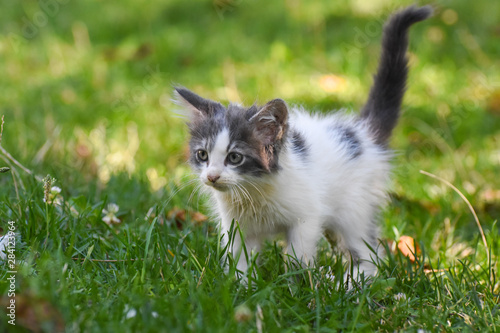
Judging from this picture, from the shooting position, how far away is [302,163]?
285 cm

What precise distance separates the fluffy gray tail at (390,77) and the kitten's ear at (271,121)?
96cm

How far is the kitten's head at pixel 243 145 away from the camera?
2.54 m

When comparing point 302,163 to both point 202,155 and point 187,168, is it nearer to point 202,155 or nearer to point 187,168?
point 202,155

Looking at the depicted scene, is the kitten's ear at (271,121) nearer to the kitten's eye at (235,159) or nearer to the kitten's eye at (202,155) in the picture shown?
the kitten's eye at (235,159)

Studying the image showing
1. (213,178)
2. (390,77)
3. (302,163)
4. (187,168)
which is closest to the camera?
(213,178)

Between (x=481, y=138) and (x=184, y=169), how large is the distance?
237 cm

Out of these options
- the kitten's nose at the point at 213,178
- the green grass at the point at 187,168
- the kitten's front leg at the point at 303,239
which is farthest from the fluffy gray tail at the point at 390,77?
the kitten's nose at the point at 213,178

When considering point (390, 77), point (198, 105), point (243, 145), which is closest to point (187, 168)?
point (198, 105)

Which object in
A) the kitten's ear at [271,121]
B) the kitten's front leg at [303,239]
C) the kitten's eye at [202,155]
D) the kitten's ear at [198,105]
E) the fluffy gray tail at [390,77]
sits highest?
the fluffy gray tail at [390,77]

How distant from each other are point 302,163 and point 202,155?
478mm

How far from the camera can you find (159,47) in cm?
631

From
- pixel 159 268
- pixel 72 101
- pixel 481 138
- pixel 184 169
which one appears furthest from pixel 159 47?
pixel 159 268

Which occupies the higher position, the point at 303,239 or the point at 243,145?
the point at 243,145

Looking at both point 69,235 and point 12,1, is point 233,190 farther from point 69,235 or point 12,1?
point 12,1
